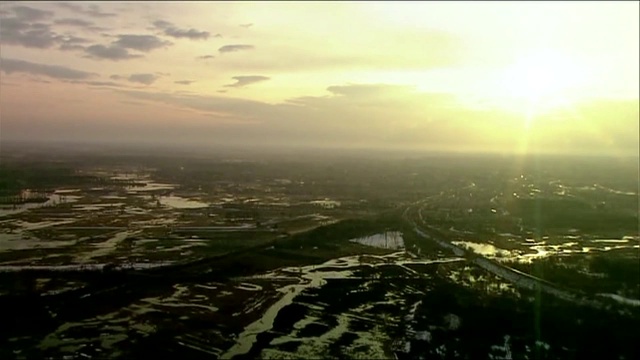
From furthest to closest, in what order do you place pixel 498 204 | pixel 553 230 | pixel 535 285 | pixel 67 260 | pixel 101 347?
pixel 498 204, pixel 553 230, pixel 67 260, pixel 535 285, pixel 101 347

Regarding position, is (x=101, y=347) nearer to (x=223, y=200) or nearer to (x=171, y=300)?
(x=171, y=300)

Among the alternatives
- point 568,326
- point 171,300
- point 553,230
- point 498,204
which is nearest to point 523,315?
point 568,326

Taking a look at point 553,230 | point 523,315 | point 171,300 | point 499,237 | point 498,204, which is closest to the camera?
point 523,315

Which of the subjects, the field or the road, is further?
the road

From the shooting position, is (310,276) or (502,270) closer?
(310,276)

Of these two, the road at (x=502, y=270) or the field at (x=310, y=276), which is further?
the road at (x=502, y=270)

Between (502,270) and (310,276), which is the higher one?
(502,270)

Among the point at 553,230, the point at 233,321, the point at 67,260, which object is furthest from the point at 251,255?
the point at 553,230

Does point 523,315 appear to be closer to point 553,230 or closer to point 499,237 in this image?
point 499,237

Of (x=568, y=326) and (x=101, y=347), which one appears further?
(x=568, y=326)
